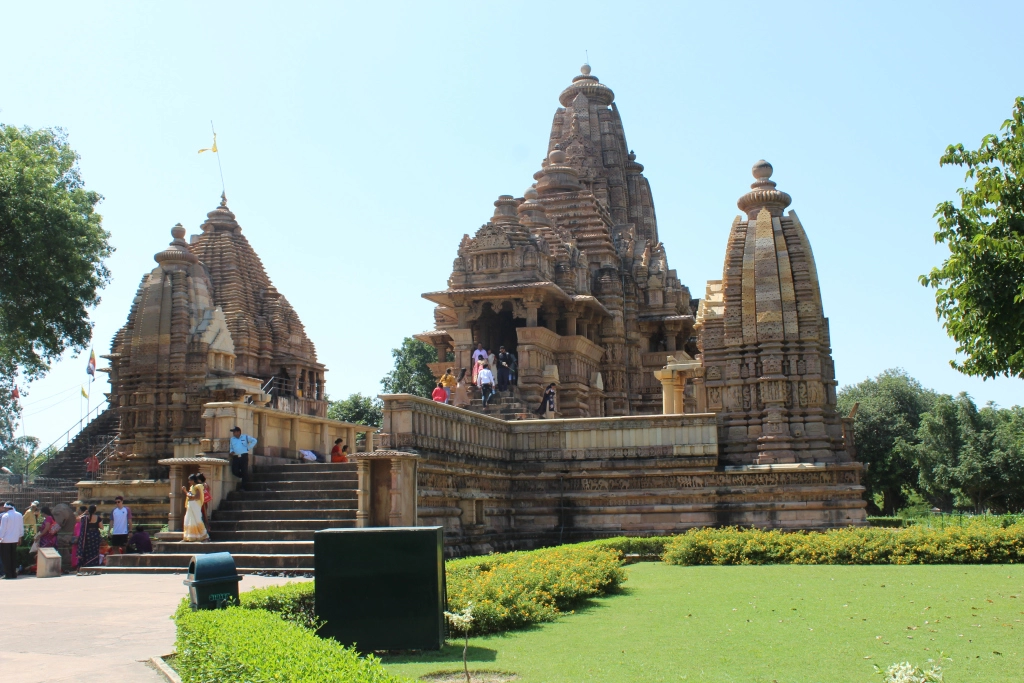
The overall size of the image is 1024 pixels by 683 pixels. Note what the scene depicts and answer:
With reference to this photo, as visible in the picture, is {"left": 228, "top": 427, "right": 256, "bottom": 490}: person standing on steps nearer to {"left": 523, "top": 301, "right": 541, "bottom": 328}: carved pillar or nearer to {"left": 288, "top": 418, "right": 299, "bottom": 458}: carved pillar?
{"left": 288, "top": 418, "right": 299, "bottom": 458}: carved pillar

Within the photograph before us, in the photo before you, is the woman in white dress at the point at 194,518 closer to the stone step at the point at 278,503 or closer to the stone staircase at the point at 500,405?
the stone step at the point at 278,503

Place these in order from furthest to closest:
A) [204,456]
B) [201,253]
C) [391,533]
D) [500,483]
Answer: [201,253], [500,483], [204,456], [391,533]

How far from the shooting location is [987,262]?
12742 mm

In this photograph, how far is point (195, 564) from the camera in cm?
835

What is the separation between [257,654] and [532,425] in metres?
15.4

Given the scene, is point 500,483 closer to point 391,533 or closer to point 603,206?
point 391,533

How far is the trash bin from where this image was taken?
8.28 meters

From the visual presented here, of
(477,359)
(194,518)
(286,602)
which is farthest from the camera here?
(477,359)

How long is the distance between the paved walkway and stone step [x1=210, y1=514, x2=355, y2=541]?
1.90 meters

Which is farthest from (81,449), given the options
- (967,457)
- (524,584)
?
(967,457)

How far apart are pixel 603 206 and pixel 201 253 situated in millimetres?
15929

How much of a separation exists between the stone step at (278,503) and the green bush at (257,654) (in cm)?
832

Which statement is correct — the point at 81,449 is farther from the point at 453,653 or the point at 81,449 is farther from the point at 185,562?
the point at 453,653

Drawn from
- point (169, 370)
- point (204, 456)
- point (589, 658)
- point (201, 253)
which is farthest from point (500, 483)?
point (201, 253)
